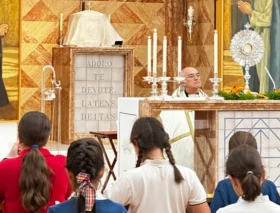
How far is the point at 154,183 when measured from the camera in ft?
16.8

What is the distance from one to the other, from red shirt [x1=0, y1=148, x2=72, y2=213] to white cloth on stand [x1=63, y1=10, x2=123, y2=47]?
9.67m

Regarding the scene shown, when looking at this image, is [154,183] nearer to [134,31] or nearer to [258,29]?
[258,29]

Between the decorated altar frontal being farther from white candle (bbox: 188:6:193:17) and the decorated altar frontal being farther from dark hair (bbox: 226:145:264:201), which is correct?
white candle (bbox: 188:6:193:17)

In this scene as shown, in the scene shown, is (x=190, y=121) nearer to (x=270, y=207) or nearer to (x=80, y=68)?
(x=270, y=207)

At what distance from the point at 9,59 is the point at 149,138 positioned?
349 inches

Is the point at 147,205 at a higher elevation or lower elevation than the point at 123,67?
lower

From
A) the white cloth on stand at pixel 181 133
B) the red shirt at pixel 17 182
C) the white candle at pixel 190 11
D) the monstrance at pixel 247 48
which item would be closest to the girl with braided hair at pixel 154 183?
the red shirt at pixel 17 182

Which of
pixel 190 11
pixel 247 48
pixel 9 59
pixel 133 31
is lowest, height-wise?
pixel 247 48

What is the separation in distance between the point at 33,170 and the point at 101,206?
2.82 feet

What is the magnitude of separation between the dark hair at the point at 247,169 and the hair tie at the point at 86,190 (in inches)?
28.7

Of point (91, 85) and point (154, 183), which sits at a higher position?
point (91, 85)

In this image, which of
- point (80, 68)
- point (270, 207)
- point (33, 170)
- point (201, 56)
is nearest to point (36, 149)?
point (33, 170)

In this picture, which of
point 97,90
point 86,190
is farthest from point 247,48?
point 97,90

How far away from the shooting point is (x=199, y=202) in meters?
5.21
